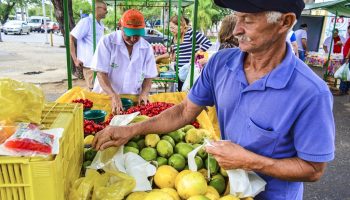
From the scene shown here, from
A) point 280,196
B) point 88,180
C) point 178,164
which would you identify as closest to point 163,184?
point 178,164

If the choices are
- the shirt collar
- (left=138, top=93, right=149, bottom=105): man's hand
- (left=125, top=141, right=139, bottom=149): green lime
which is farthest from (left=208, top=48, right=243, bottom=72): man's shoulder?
(left=138, top=93, right=149, bottom=105): man's hand

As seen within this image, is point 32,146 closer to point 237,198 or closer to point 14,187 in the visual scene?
point 14,187

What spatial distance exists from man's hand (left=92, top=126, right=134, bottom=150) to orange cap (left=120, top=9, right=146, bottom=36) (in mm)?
1611

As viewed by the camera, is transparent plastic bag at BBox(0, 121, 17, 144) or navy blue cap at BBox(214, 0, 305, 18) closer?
transparent plastic bag at BBox(0, 121, 17, 144)

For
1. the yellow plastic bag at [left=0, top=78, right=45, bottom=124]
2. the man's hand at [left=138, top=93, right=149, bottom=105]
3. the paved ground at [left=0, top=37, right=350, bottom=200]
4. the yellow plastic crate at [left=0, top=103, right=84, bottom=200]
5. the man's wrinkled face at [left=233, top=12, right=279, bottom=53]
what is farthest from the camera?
the paved ground at [left=0, top=37, right=350, bottom=200]

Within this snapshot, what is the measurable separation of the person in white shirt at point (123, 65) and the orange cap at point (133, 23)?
0.10ft

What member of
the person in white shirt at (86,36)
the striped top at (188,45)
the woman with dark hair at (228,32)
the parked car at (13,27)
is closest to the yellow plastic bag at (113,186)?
the woman with dark hair at (228,32)

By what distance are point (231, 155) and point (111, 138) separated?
0.70 meters

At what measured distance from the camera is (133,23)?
318 cm

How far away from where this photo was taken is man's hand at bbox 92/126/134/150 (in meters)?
1.78

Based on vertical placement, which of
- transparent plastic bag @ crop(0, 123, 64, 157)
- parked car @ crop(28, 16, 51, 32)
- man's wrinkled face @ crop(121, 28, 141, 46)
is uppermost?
parked car @ crop(28, 16, 51, 32)

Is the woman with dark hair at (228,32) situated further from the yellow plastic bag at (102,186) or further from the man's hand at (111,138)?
the yellow plastic bag at (102,186)

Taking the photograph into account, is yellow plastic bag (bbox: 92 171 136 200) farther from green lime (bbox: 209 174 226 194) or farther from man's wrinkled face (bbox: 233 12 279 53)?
man's wrinkled face (bbox: 233 12 279 53)

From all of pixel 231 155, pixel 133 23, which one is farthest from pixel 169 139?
pixel 133 23
